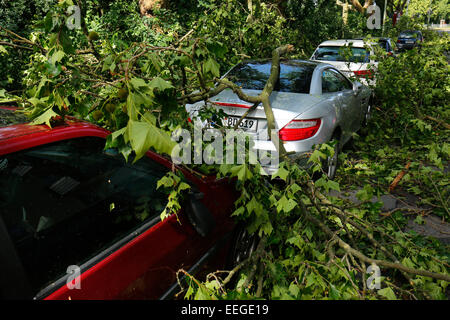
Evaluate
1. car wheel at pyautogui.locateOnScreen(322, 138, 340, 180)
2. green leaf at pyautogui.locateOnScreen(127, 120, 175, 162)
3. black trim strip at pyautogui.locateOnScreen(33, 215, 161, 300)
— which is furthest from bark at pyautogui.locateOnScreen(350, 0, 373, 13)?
green leaf at pyautogui.locateOnScreen(127, 120, 175, 162)

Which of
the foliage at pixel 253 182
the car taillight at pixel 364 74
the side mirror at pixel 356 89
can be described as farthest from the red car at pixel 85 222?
the car taillight at pixel 364 74

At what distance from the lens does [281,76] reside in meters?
4.89

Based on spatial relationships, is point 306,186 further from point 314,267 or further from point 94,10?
point 94,10

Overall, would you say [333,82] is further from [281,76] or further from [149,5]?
[149,5]

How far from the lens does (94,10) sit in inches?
405

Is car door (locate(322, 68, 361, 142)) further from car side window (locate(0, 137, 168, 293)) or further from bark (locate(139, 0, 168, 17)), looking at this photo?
bark (locate(139, 0, 168, 17))

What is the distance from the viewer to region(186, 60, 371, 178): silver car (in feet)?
13.2

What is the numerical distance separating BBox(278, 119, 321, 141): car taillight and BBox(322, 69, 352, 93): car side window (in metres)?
1.00

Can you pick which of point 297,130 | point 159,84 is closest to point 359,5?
point 297,130

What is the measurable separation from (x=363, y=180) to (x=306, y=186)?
2117 millimetres

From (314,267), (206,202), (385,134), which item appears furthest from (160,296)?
(385,134)

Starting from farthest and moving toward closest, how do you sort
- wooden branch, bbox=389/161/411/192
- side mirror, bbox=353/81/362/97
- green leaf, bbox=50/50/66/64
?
side mirror, bbox=353/81/362/97 → wooden branch, bbox=389/161/411/192 → green leaf, bbox=50/50/66/64

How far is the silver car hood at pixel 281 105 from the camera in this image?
3.97 metres
